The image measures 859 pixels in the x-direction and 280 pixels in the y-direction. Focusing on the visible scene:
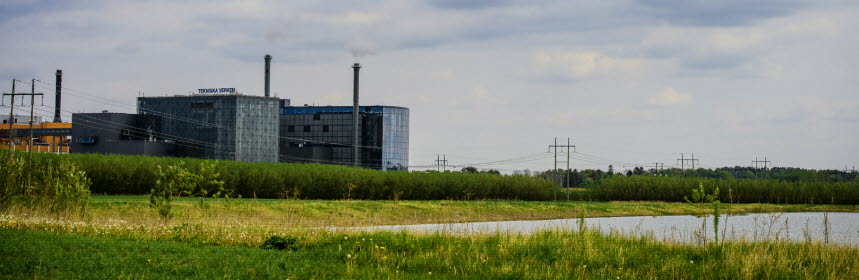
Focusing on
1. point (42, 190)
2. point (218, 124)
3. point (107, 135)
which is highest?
point (218, 124)

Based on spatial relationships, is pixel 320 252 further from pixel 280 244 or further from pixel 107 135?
pixel 107 135

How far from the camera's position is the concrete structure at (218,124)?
390 feet

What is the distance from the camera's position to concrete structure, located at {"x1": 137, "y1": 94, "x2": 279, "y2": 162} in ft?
390

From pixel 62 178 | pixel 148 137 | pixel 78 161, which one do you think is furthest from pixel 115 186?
pixel 148 137

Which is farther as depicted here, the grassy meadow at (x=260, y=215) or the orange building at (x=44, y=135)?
the orange building at (x=44, y=135)

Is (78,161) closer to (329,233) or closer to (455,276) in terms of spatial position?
(329,233)

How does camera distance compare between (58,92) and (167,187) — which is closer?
(167,187)

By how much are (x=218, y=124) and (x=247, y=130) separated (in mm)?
4354

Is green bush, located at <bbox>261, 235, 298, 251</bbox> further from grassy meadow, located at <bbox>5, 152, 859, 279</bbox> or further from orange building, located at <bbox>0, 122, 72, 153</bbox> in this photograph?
orange building, located at <bbox>0, 122, 72, 153</bbox>

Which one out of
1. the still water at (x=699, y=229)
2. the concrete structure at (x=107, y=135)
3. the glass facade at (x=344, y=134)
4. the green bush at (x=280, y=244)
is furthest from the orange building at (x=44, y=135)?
the green bush at (x=280, y=244)

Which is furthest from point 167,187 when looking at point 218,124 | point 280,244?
point 218,124

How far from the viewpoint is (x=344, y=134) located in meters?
131

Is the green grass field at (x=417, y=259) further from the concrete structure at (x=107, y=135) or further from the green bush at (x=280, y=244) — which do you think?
the concrete structure at (x=107, y=135)

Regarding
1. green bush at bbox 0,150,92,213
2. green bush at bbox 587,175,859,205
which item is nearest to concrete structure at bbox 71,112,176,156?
green bush at bbox 587,175,859,205
